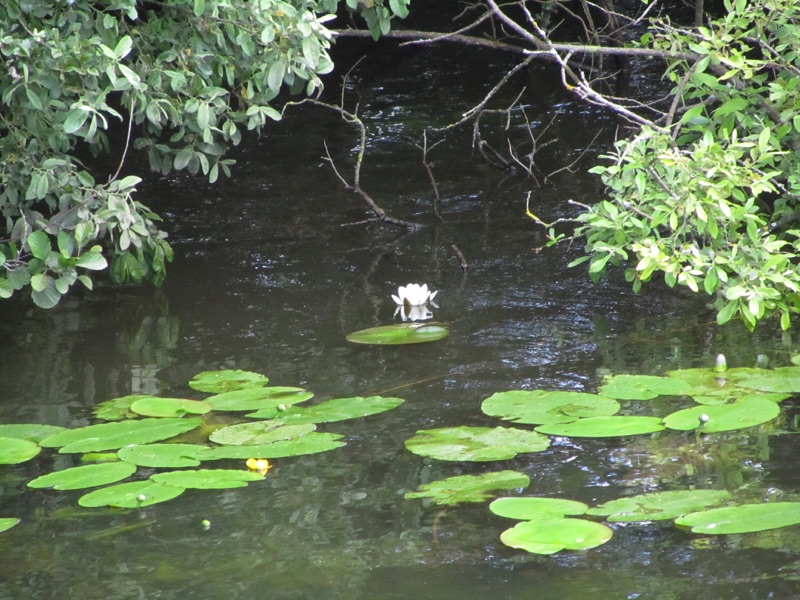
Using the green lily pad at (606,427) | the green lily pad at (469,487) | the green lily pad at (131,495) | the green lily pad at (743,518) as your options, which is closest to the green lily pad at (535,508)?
the green lily pad at (469,487)

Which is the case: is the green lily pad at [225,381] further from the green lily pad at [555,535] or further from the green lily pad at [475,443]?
the green lily pad at [555,535]

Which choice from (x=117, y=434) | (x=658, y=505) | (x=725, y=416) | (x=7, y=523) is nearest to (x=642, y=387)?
(x=725, y=416)

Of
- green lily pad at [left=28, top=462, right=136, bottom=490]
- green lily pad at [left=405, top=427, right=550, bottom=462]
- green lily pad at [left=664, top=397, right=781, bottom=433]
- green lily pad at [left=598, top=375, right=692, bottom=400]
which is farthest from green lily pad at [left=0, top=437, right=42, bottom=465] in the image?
green lily pad at [left=664, top=397, right=781, bottom=433]

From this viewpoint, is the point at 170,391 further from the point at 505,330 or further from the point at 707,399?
the point at 707,399

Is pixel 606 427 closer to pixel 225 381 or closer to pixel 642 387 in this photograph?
pixel 642 387

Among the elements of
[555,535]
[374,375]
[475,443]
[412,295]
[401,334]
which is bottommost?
[555,535]

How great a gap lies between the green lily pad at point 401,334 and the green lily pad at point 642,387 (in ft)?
2.88

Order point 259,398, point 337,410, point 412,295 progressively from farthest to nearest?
point 412,295 < point 259,398 < point 337,410

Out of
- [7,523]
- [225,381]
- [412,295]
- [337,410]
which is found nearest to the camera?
[7,523]

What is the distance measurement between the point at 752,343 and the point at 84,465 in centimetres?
246

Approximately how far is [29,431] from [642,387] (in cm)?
204

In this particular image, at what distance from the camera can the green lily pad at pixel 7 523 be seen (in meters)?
2.58

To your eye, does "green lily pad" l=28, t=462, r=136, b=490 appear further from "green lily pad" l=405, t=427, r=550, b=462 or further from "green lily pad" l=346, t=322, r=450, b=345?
"green lily pad" l=346, t=322, r=450, b=345

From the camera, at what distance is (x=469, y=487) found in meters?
2.69
